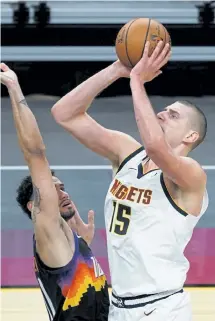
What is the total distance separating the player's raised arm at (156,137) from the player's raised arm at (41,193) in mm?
554

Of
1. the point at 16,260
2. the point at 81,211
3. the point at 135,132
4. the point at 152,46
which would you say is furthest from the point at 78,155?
the point at 152,46

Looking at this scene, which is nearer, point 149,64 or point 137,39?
point 149,64

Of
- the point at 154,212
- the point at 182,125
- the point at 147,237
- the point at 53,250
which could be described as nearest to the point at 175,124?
the point at 182,125

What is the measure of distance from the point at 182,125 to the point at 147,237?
0.52 metres

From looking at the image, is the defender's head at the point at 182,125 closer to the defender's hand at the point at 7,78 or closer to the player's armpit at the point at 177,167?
the player's armpit at the point at 177,167

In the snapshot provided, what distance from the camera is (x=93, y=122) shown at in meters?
3.63

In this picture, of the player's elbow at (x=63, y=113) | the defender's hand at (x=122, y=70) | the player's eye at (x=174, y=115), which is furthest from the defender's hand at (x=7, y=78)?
the player's eye at (x=174, y=115)

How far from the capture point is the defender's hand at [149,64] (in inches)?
128

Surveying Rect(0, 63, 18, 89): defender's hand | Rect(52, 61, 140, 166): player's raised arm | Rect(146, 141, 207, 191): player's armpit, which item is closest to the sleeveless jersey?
Rect(52, 61, 140, 166): player's raised arm

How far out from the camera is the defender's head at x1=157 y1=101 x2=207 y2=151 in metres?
3.39

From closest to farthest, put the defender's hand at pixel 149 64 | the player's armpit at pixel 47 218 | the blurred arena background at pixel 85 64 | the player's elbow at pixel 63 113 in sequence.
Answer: the defender's hand at pixel 149 64 → the player's armpit at pixel 47 218 → the player's elbow at pixel 63 113 → the blurred arena background at pixel 85 64

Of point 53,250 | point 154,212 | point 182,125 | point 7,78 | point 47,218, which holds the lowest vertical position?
point 53,250

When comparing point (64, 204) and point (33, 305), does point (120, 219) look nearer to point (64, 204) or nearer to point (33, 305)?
point (64, 204)

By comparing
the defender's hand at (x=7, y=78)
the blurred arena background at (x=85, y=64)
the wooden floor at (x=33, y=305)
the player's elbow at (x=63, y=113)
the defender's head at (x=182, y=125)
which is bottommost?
the blurred arena background at (x=85, y=64)
